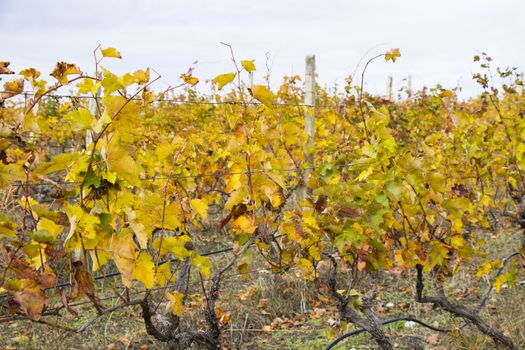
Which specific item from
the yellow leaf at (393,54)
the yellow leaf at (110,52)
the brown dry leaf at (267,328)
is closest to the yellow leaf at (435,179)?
the yellow leaf at (393,54)

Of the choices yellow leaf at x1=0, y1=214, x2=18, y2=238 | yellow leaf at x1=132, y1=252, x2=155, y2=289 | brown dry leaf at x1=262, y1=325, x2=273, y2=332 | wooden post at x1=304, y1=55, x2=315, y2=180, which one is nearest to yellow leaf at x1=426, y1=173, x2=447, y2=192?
yellow leaf at x1=132, y1=252, x2=155, y2=289

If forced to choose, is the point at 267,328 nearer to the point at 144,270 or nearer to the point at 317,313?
the point at 317,313

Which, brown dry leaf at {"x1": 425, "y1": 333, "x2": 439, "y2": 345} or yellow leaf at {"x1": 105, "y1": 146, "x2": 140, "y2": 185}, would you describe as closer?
yellow leaf at {"x1": 105, "y1": 146, "x2": 140, "y2": 185}

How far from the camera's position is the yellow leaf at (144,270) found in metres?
1.23

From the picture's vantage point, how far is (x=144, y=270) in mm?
1236

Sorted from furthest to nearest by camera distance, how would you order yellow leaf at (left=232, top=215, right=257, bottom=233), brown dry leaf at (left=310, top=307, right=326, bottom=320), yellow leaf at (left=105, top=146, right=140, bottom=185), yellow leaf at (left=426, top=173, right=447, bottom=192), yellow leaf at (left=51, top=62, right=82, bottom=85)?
brown dry leaf at (left=310, top=307, right=326, bottom=320)
yellow leaf at (left=426, top=173, right=447, bottom=192)
yellow leaf at (left=232, top=215, right=257, bottom=233)
yellow leaf at (left=51, top=62, right=82, bottom=85)
yellow leaf at (left=105, top=146, right=140, bottom=185)

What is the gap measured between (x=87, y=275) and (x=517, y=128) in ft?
9.00

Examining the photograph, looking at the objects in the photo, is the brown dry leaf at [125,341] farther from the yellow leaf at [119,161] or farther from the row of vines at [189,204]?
the yellow leaf at [119,161]

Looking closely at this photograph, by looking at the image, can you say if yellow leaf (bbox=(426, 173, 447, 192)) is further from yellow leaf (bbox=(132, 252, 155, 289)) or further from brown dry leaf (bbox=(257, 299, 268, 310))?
brown dry leaf (bbox=(257, 299, 268, 310))

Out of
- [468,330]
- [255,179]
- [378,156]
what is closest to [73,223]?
[255,179]

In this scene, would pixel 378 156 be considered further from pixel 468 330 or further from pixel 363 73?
pixel 468 330

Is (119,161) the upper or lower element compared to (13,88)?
lower

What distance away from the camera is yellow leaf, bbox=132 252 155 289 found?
4.03 ft

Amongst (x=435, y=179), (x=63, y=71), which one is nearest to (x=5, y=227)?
(x=63, y=71)
